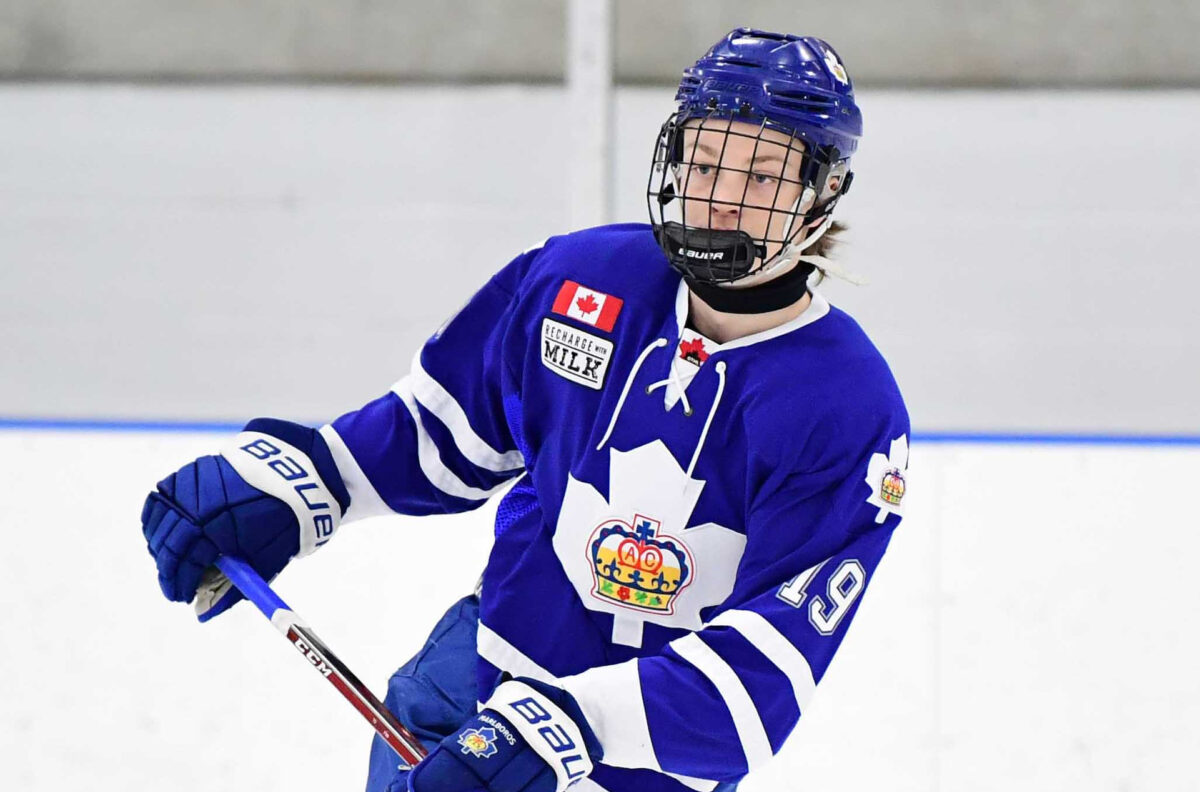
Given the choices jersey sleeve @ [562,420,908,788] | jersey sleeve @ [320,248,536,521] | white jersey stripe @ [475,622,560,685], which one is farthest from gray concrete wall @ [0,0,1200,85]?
jersey sleeve @ [562,420,908,788]

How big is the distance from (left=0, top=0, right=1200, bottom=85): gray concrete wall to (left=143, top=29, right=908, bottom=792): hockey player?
2014mm

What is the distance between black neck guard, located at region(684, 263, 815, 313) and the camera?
4.53 ft

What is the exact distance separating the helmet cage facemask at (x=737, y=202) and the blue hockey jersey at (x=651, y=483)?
0.08m

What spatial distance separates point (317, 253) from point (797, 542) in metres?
2.64

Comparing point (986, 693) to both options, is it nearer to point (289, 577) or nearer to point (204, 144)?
point (289, 577)

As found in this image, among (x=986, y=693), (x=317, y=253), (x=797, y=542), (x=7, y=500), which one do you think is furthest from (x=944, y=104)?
(x=797, y=542)

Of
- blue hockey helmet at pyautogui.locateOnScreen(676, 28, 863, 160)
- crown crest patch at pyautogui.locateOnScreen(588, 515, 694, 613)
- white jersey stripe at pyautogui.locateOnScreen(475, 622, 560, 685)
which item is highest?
blue hockey helmet at pyautogui.locateOnScreen(676, 28, 863, 160)

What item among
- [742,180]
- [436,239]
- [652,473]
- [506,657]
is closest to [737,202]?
[742,180]

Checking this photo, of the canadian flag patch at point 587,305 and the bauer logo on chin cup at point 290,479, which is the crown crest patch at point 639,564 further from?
the bauer logo on chin cup at point 290,479

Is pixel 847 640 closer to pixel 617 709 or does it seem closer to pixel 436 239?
pixel 617 709

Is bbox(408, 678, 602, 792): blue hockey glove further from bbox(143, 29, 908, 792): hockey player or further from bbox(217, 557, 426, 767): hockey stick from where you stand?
bbox(217, 557, 426, 767): hockey stick

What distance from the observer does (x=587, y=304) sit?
147 cm

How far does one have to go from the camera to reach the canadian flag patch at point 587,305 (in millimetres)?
1449

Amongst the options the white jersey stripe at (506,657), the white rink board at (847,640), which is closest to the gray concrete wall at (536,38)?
the white rink board at (847,640)
